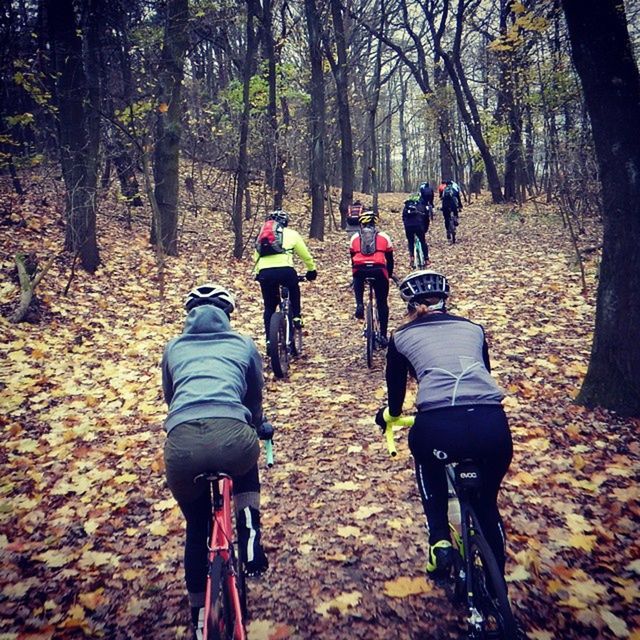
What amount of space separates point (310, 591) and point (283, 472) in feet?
5.82

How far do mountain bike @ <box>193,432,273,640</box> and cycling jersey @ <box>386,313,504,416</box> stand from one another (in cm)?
121

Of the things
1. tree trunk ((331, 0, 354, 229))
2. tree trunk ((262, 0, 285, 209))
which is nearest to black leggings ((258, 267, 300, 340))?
tree trunk ((262, 0, 285, 209))

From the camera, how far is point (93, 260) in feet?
39.0

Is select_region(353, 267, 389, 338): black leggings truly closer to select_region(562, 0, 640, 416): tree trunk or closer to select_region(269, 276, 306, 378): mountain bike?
select_region(269, 276, 306, 378): mountain bike

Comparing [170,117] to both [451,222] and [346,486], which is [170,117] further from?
[346,486]

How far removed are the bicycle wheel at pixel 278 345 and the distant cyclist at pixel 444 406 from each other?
4423 millimetres

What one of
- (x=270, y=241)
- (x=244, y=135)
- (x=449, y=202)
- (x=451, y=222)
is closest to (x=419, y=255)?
(x=449, y=202)

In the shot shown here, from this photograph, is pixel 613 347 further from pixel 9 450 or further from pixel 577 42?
pixel 9 450

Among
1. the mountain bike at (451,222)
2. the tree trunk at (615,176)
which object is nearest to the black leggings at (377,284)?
the tree trunk at (615,176)

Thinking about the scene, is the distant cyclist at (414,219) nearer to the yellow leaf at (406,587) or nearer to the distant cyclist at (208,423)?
the yellow leaf at (406,587)

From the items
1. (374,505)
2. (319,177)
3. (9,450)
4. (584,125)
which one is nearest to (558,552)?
(374,505)

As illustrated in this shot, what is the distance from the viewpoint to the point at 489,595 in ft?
9.25

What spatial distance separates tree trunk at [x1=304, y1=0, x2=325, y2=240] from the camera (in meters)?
18.1

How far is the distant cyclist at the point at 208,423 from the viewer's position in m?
2.82
